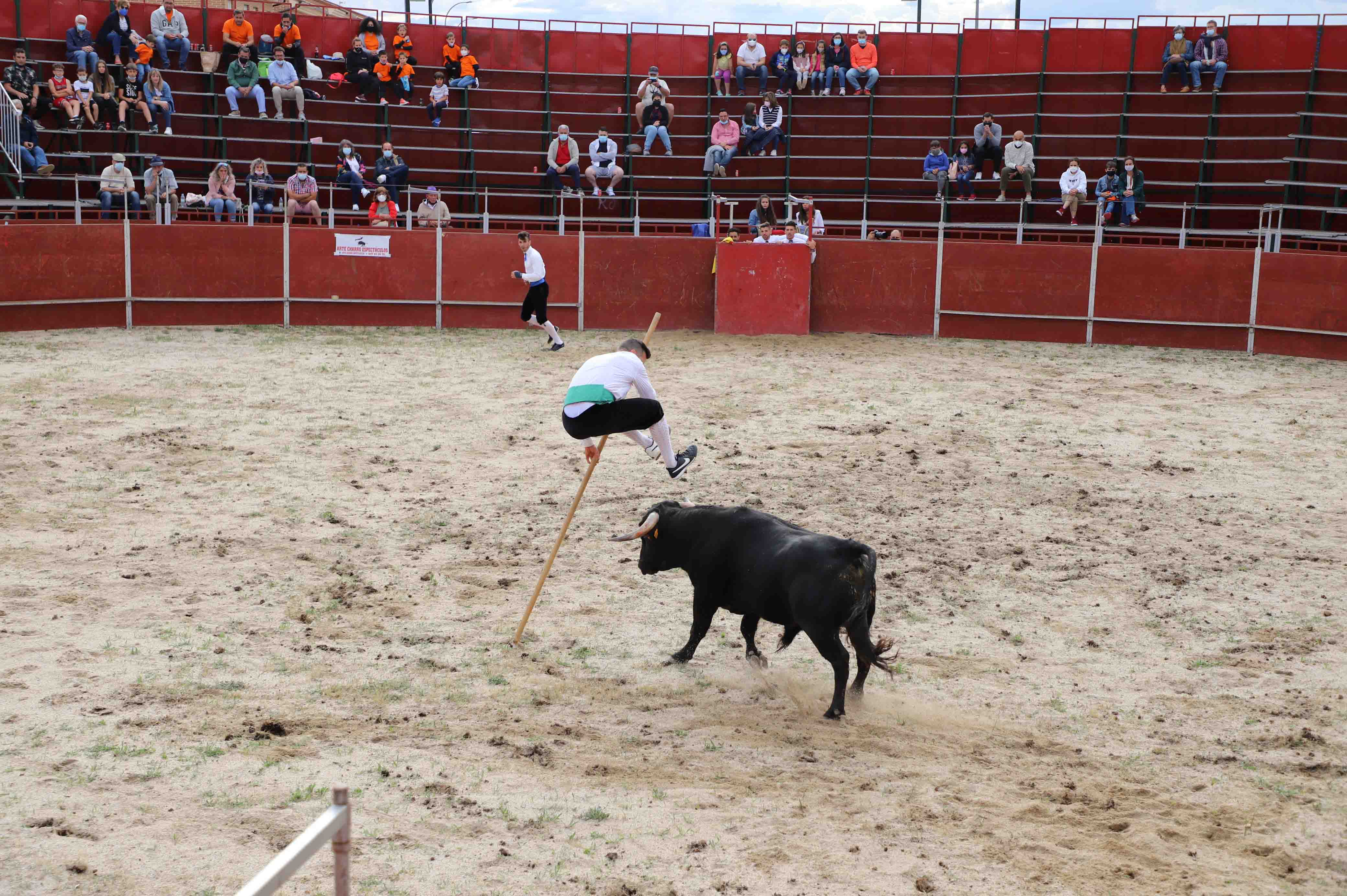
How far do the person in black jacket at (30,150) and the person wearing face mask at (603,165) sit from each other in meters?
9.63

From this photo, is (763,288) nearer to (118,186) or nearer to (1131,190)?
(1131,190)

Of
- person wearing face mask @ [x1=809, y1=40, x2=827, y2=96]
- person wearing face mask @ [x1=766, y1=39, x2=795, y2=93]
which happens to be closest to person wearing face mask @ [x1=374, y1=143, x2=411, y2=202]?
person wearing face mask @ [x1=766, y1=39, x2=795, y2=93]

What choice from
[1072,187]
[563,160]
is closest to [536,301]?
[563,160]

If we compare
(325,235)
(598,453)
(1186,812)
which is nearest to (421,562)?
(598,453)

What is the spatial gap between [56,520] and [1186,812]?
7.66 metres

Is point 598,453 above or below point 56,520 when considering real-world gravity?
above

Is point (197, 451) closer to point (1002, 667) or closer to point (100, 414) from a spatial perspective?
point (100, 414)

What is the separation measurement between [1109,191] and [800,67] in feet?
25.2

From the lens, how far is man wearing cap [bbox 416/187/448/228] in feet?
69.3

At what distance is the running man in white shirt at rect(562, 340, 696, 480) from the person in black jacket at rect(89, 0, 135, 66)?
18577mm

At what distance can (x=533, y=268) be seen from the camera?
1795 centimetres

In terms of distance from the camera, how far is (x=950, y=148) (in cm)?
2617

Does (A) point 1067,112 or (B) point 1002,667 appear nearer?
(B) point 1002,667

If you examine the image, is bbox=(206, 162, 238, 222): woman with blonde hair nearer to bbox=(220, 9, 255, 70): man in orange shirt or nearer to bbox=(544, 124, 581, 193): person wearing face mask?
bbox=(220, 9, 255, 70): man in orange shirt
